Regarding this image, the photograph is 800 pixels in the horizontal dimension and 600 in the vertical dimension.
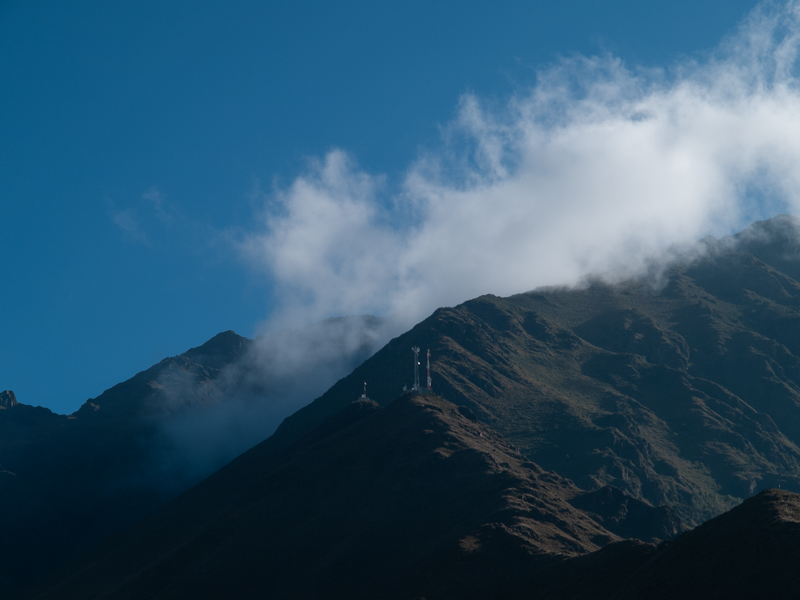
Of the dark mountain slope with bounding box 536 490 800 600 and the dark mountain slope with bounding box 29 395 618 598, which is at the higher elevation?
the dark mountain slope with bounding box 29 395 618 598

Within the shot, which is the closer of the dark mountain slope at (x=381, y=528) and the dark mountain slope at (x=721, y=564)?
the dark mountain slope at (x=721, y=564)

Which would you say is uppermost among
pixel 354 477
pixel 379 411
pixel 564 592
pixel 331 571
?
pixel 379 411

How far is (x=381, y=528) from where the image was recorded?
144 metres

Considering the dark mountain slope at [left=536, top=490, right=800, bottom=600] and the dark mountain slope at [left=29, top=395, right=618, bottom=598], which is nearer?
the dark mountain slope at [left=536, top=490, right=800, bottom=600]

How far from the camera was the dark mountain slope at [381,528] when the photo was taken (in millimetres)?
124250

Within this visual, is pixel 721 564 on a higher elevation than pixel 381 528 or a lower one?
lower

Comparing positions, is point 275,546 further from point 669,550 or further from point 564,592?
point 669,550

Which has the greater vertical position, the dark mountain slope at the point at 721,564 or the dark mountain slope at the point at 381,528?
the dark mountain slope at the point at 381,528

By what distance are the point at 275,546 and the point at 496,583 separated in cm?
4732

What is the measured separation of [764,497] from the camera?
93.6m

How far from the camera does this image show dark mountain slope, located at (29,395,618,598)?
4892 inches

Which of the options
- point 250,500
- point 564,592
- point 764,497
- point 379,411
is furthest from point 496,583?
point 379,411

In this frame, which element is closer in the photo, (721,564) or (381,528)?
(721,564)

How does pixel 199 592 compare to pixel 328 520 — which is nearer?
pixel 199 592
